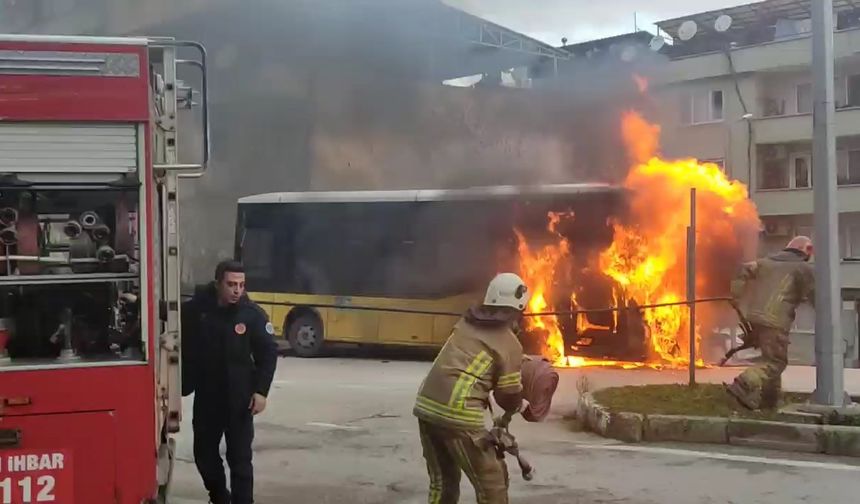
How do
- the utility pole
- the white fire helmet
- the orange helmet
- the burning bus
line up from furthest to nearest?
the burning bus → the orange helmet → the utility pole → the white fire helmet

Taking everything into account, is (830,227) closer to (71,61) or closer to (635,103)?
(71,61)

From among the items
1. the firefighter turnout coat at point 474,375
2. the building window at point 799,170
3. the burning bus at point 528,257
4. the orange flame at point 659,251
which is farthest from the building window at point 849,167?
the firefighter turnout coat at point 474,375

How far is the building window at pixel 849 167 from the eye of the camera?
24422mm

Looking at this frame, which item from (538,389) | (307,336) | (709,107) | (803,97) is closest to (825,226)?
(538,389)

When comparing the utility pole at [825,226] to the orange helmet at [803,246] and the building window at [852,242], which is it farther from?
the building window at [852,242]

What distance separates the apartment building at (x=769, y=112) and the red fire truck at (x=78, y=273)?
73.5 ft

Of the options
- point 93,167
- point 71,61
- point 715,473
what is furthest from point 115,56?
point 715,473

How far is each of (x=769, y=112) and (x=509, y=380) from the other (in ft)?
80.7

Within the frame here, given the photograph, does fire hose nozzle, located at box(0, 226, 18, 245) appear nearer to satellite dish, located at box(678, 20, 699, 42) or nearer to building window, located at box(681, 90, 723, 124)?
building window, located at box(681, 90, 723, 124)

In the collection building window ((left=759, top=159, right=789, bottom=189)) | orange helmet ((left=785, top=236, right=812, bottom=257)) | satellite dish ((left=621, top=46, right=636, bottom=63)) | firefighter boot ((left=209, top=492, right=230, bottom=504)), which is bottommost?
firefighter boot ((left=209, top=492, right=230, bottom=504))

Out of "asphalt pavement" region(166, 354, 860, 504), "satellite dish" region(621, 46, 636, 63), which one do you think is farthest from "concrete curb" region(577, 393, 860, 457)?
"satellite dish" region(621, 46, 636, 63)

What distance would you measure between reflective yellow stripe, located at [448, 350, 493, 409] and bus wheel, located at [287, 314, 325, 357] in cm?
1119

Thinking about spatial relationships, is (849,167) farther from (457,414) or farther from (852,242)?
(457,414)

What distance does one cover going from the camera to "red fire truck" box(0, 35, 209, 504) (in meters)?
3.53
